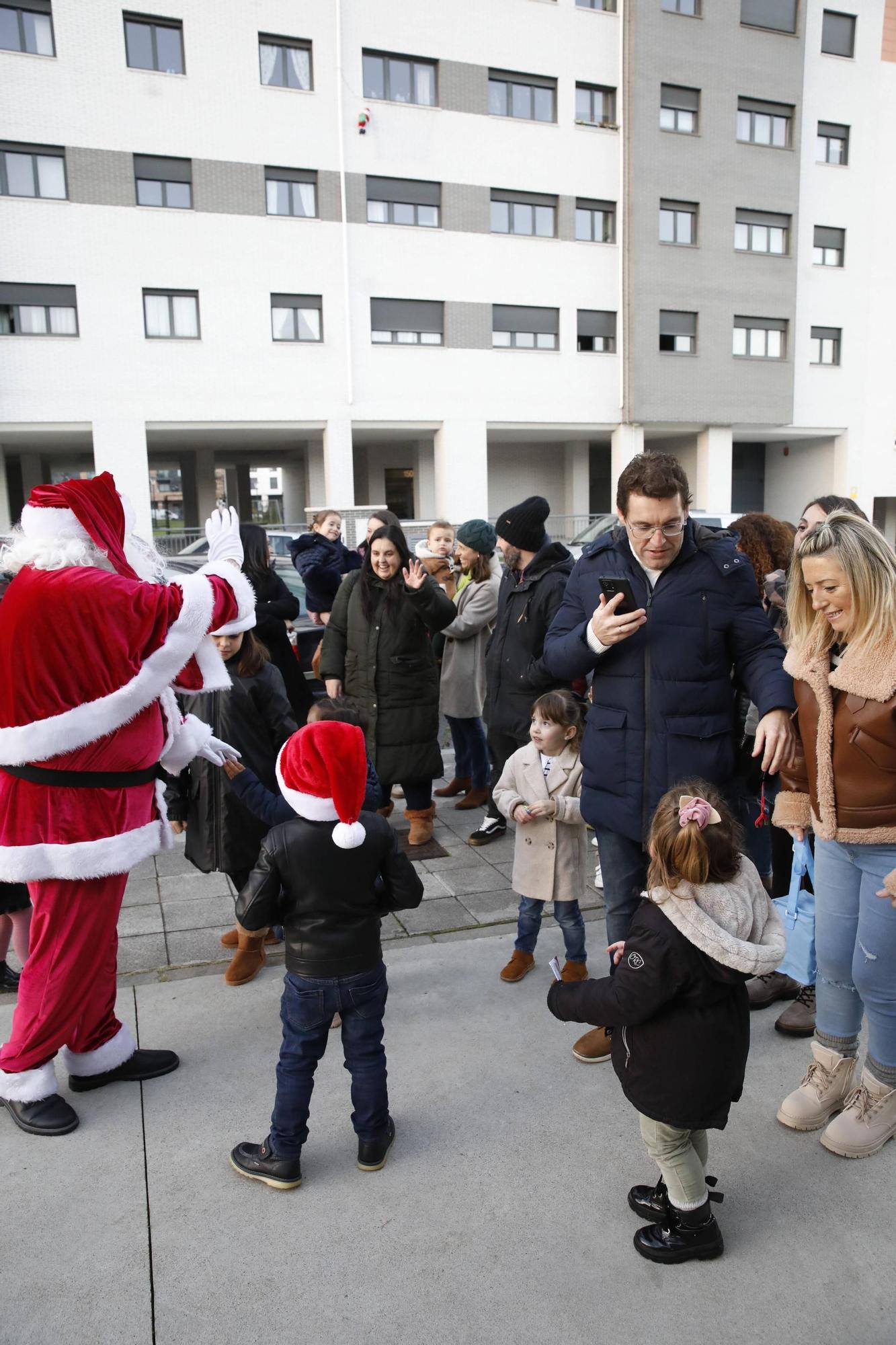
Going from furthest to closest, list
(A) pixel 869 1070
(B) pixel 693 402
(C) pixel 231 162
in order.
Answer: (B) pixel 693 402 < (C) pixel 231 162 < (A) pixel 869 1070

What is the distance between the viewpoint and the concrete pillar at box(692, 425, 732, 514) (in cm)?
2650

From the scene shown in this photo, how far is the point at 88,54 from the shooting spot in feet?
62.8

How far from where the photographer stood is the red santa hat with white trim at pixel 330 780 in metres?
2.56

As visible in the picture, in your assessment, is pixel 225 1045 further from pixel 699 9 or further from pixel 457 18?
pixel 699 9

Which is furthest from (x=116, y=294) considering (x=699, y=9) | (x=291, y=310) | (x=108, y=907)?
(x=108, y=907)

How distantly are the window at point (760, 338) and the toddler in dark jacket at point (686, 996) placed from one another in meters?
26.5

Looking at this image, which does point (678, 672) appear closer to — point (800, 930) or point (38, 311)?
point (800, 930)

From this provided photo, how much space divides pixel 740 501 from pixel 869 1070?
1201 inches

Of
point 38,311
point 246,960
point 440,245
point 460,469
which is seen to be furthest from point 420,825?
point 440,245

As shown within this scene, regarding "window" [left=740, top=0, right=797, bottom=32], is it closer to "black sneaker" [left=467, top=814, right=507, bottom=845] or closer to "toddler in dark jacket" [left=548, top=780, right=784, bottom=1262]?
"black sneaker" [left=467, top=814, right=507, bottom=845]

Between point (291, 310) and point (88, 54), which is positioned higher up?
point (88, 54)

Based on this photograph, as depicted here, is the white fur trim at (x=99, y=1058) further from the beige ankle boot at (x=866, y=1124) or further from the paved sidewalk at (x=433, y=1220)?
the beige ankle boot at (x=866, y=1124)

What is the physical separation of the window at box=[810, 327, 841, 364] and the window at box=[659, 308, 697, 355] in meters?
4.40

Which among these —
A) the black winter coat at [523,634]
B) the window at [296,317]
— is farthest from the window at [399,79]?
the black winter coat at [523,634]
